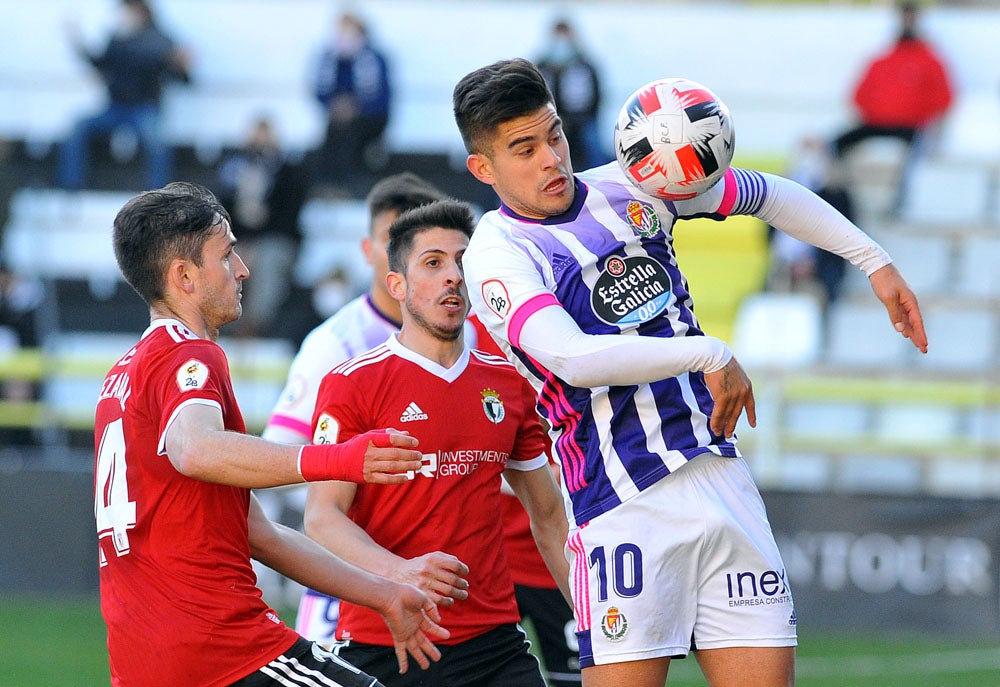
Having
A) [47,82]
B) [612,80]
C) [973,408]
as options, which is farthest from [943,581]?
[47,82]

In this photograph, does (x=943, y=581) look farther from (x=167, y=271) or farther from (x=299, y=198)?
(x=167, y=271)

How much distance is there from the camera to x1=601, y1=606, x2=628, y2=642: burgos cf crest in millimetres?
4238

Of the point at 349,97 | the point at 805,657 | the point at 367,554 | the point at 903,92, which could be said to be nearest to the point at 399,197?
the point at 367,554

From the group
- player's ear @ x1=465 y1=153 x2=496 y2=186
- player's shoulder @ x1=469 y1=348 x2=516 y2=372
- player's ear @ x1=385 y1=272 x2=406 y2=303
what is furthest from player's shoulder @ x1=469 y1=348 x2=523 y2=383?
player's ear @ x1=465 y1=153 x2=496 y2=186

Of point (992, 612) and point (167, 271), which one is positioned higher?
point (167, 271)

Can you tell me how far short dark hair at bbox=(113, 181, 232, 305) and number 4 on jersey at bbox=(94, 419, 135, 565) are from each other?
16.7 inches

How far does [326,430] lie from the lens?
4.78 metres

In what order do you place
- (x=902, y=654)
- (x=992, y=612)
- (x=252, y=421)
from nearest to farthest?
(x=902, y=654) → (x=992, y=612) → (x=252, y=421)

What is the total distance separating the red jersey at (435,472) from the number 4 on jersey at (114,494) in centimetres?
89

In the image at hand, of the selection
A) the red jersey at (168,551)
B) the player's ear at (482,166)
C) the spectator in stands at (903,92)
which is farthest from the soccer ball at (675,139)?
the spectator in stands at (903,92)

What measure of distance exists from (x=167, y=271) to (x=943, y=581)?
849 cm

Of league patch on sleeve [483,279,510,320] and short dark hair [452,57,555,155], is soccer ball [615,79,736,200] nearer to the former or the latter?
short dark hair [452,57,555,155]

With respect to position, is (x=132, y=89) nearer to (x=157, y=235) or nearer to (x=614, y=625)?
(x=157, y=235)

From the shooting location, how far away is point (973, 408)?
1265 cm
